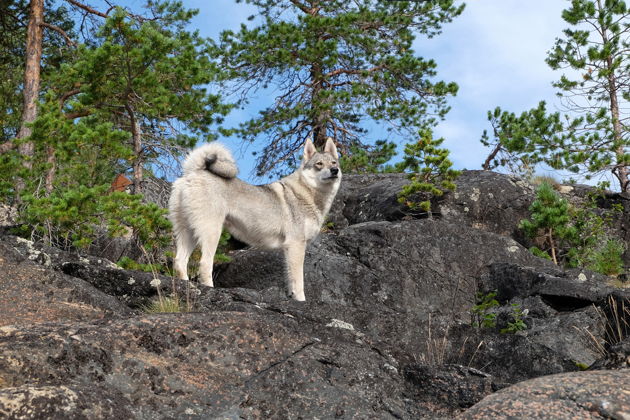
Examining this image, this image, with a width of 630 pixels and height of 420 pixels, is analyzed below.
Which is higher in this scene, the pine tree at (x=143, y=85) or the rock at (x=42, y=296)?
the pine tree at (x=143, y=85)

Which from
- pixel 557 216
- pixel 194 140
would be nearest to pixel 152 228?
pixel 194 140

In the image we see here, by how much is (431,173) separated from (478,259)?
10.2 feet

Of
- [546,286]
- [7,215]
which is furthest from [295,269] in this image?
[7,215]

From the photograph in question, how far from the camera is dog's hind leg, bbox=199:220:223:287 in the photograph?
8086 millimetres

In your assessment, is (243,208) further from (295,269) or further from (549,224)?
(549,224)

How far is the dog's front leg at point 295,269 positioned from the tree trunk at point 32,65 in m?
8.09

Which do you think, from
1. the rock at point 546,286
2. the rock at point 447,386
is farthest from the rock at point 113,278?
the rock at point 546,286

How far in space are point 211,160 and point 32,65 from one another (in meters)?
8.69

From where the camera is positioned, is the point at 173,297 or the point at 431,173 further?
the point at 431,173

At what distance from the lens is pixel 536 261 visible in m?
11.2

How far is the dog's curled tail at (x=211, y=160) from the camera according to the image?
336 inches

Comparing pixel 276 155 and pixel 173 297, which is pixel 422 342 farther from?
pixel 276 155

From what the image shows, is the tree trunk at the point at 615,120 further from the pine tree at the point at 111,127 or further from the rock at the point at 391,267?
the pine tree at the point at 111,127

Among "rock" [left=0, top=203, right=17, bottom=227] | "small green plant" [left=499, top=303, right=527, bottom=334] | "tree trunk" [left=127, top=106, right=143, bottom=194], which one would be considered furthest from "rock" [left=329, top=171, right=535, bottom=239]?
"rock" [left=0, top=203, right=17, bottom=227]
